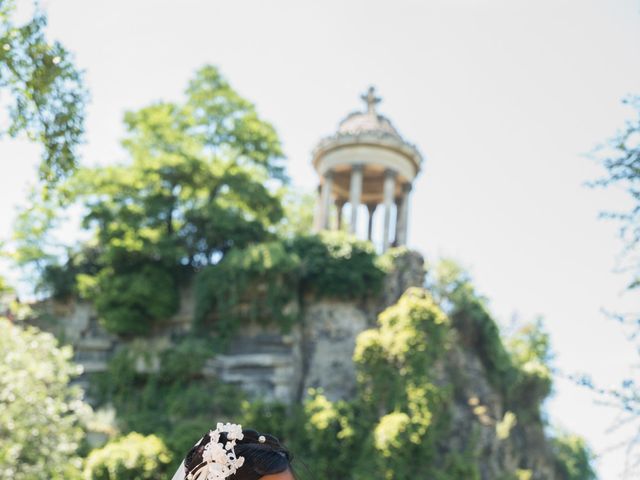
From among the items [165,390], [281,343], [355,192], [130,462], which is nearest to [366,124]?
[355,192]

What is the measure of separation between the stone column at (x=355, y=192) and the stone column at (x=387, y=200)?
0.90 m

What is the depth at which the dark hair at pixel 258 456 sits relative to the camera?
246 centimetres

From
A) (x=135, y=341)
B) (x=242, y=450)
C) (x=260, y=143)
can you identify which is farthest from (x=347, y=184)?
(x=242, y=450)

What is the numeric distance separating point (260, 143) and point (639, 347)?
818 inches

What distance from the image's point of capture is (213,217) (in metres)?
23.7

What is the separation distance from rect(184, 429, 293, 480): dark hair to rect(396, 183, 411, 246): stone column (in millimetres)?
24729

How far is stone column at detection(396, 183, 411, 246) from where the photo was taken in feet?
89.7

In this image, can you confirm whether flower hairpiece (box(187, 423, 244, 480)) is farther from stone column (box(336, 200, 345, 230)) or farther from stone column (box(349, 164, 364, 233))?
stone column (box(336, 200, 345, 230))

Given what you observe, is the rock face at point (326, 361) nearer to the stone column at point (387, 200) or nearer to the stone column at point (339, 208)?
the stone column at point (387, 200)

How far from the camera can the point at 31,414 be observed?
14633mm

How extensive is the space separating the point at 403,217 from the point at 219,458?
25.4 meters

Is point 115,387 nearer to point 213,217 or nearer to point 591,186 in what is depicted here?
point 213,217

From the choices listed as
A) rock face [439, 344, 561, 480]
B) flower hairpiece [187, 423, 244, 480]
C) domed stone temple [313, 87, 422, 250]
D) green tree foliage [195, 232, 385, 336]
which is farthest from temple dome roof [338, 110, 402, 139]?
flower hairpiece [187, 423, 244, 480]

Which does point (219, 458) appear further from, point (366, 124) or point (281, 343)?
point (366, 124)
